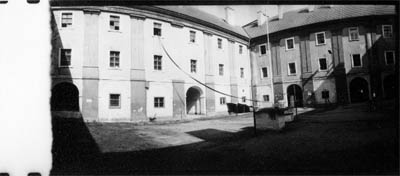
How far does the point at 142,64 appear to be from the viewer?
348 centimetres

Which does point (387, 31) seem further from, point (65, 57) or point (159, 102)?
point (65, 57)

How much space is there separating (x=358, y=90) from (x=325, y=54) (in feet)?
2.83

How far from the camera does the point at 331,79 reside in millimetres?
3670

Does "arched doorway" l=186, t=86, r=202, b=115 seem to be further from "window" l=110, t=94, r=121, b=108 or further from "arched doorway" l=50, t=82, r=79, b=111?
"arched doorway" l=50, t=82, r=79, b=111

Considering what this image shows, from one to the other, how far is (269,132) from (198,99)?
1.39m

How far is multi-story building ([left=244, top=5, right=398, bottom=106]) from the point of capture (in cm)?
338

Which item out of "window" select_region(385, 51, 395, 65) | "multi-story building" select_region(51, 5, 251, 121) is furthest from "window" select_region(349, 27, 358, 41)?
"multi-story building" select_region(51, 5, 251, 121)

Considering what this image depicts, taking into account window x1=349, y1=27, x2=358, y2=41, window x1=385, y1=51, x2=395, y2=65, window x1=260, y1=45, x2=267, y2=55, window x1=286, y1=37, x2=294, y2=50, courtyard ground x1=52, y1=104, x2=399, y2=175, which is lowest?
courtyard ground x1=52, y1=104, x2=399, y2=175

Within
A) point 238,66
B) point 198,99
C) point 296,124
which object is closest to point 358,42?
point 296,124

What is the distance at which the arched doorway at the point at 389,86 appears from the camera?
323cm

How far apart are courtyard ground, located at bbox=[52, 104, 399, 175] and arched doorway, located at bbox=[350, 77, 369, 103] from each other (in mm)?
175

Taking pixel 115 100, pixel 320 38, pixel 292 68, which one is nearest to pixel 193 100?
pixel 115 100

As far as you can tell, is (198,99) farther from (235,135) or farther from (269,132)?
(269,132)

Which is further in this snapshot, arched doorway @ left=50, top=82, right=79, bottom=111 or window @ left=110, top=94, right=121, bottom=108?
window @ left=110, top=94, right=121, bottom=108
